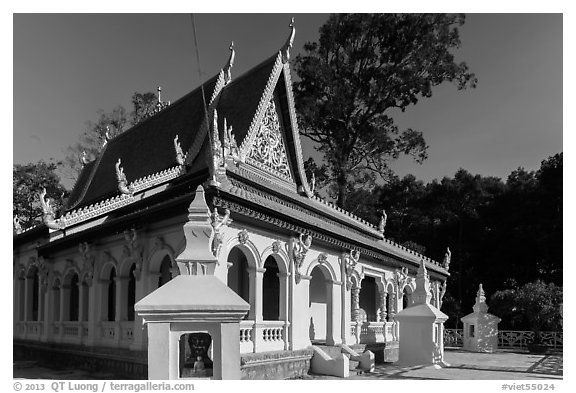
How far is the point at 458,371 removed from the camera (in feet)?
46.5

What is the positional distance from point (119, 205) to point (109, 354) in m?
3.45

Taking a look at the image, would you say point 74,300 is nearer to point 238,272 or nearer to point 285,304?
point 238,272

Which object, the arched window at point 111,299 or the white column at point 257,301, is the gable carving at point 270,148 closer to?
the white column at point 257,301

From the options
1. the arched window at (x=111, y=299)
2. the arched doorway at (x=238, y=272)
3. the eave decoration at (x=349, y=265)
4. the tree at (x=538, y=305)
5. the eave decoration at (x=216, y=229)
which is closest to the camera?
the eave decoration at (x=216, y=229)

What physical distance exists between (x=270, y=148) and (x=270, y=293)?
3937mm

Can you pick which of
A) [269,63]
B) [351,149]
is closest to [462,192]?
[351,149]

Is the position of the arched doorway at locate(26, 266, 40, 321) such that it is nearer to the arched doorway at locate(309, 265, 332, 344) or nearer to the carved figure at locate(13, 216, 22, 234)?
the carved figure at locate(13, 216, 22, 234)

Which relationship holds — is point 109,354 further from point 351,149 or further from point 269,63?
point 351,149

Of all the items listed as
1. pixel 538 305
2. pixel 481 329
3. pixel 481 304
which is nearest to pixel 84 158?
pixel 481 304

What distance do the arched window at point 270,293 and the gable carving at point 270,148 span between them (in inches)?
106

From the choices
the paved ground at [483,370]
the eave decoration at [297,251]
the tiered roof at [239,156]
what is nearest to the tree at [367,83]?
the tiered roof at [239,156]

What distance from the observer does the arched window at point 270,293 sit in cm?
1453

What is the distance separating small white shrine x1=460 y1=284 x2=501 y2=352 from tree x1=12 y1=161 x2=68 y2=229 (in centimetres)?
1697

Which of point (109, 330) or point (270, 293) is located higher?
point (270, 293)
